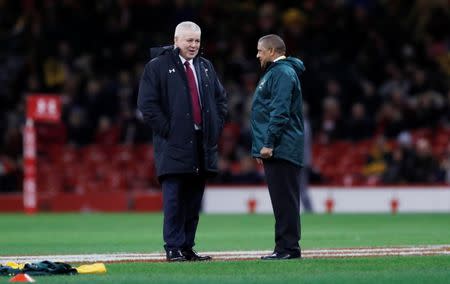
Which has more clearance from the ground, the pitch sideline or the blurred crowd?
the blurred crowd

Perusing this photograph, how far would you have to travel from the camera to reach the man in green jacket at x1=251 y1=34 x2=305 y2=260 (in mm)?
13148

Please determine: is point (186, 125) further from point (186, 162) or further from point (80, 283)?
point (80, 283)

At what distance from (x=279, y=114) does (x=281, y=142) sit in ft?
1.15

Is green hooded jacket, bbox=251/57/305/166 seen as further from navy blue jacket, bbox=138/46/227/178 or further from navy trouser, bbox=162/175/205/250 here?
navy trouser, bbox=162/175/205/250

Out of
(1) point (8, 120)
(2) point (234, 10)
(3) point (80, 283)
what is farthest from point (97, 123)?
(3) point (80, 283)

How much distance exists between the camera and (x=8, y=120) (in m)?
33.7

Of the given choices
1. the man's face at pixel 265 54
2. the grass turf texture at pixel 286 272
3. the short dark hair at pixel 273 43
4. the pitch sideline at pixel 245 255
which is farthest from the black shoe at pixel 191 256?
A: the short dark hair at pixel 273 43

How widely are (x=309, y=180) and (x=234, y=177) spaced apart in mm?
1844

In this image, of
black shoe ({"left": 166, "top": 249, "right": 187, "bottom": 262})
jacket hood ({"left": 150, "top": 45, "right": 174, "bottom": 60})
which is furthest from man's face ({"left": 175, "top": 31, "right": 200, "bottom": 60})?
black shoe ({"left": 166, "top": 249, "right": 187, "bottom": 262})

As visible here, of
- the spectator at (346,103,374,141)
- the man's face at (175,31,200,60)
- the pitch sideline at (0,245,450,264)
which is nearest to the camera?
the man's face at (175,31,200,60)

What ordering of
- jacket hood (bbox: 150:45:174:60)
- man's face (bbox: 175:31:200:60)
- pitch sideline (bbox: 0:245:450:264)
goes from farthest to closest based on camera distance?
pitch sideline (bbox: 0:245:450:264) < jacket hood (bbox: 150:45:174:60) < man's face (bbox: 175:31:200:60)

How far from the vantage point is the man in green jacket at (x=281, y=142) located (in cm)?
1315

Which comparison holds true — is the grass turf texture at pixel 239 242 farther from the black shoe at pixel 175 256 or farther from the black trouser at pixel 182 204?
the black trouser at pixel 182 204

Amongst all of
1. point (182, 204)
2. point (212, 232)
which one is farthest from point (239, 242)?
point (182, 204)
